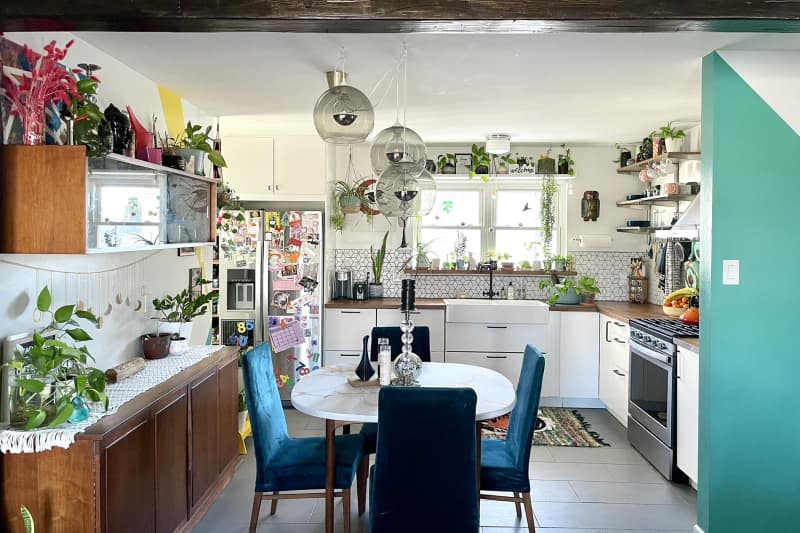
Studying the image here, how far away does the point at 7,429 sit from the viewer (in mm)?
2285

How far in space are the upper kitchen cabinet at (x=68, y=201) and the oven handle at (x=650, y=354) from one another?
127 inches

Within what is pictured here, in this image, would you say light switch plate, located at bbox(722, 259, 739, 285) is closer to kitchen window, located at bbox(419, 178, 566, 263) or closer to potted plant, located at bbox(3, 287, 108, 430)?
potted plant, located at bbox(3, 287, 108, 430)

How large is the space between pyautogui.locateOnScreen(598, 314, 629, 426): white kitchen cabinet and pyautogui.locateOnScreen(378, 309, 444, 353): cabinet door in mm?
1459

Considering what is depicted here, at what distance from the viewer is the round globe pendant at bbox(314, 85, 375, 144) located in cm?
259

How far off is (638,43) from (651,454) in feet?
9.06

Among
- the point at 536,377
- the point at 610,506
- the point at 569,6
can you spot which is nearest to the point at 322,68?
the point at 569,6

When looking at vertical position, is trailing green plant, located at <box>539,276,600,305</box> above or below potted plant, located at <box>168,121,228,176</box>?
below

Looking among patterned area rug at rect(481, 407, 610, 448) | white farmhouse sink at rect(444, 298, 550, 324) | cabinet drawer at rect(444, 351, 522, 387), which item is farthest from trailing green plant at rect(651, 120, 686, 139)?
patterned area rug at rect(481, 407, 610, 448)

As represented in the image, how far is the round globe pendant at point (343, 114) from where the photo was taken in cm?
259

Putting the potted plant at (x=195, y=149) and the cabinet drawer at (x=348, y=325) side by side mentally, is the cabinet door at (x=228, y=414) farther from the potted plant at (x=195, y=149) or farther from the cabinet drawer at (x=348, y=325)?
the cabinet drawer at (x=348, y=325)

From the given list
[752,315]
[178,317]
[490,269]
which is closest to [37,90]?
[178,317]

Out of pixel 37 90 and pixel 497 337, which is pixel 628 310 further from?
pixel 37 90

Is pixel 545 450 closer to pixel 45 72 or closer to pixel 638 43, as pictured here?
pixel 638 43

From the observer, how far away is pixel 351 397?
9.83 feet
